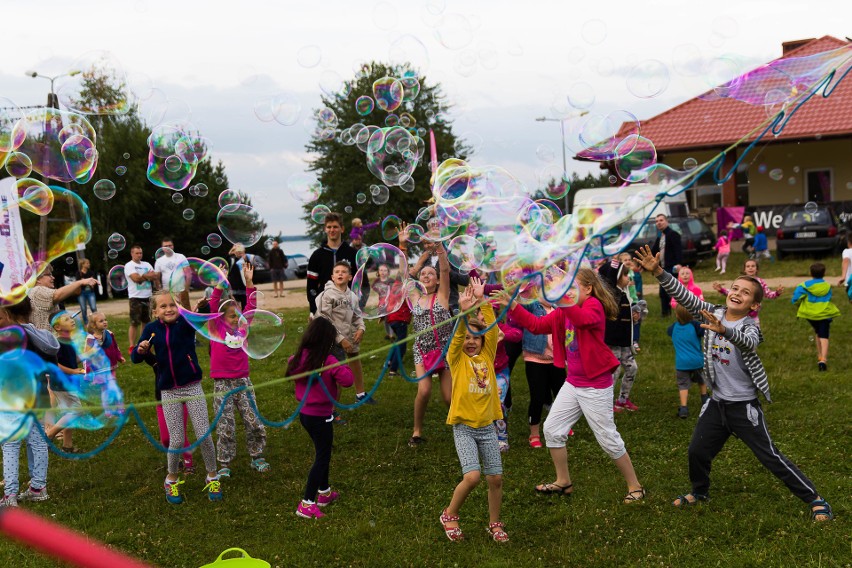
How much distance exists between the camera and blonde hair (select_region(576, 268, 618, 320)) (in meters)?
5.48

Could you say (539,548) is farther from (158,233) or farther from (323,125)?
(158,233)

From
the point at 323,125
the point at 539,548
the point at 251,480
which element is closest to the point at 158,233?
the point at 323,125

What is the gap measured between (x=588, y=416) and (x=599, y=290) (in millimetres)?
912

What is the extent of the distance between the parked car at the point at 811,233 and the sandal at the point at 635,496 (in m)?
17.5

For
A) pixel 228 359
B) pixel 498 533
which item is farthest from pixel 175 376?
pixel 498 533

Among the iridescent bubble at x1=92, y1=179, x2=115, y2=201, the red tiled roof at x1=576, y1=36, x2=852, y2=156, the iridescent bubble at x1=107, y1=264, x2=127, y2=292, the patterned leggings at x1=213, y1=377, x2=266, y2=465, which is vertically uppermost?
the red tiled roof at x1=576, y1=36, x2=852, y2=156

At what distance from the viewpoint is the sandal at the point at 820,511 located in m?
4.79

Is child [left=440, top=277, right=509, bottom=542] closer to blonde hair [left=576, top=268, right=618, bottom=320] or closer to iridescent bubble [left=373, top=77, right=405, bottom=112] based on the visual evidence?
blonde hair [left=576, top=268, right=618, bottom=320]

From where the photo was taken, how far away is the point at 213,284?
600 cm

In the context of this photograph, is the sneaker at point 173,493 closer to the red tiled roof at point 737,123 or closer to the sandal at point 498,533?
the sandal at point 498,533

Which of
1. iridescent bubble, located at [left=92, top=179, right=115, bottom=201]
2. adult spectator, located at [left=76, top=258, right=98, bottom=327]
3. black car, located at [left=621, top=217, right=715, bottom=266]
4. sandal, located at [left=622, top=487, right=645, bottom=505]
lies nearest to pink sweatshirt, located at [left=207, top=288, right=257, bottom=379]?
iridescent bubble, located at [left=92, top=179, right=115, bottom=201]

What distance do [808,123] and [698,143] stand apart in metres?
3.57

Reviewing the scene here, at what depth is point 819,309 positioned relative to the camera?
9078mm

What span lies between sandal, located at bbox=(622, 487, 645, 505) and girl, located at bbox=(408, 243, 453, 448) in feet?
5.86
